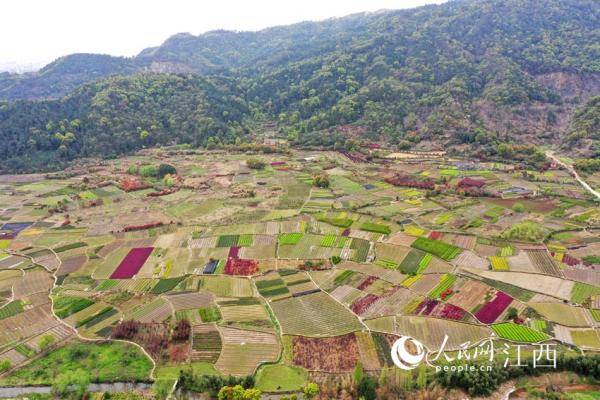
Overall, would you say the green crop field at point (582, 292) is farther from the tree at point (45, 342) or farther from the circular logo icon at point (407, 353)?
the tree at point (45, 342)


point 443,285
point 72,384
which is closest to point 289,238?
point 443,285

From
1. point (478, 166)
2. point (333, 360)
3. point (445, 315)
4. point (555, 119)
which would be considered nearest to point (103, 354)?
point (333, 360)

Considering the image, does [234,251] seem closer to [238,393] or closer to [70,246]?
[70,246]

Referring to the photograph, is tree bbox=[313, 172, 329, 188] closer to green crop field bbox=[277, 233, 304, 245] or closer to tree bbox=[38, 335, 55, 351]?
green crop field bbox=[277, 233, 304, 245]

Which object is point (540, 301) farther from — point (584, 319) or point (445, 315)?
point (445, 315)

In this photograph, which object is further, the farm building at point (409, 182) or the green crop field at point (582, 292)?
the farm building at point (409, 182)

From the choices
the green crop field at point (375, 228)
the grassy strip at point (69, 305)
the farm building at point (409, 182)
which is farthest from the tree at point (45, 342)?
the farm building at point (409, 182)

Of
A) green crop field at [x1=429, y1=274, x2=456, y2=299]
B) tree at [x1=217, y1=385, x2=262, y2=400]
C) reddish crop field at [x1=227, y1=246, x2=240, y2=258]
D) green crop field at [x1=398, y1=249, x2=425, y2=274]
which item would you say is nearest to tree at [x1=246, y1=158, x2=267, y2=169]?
reddish crop field at [x1=227, y1=246, x2=240, y2=258]
